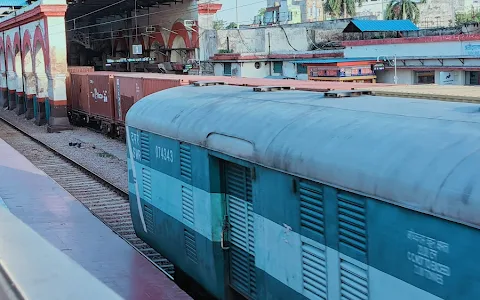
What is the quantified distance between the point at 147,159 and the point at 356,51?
26680 mm

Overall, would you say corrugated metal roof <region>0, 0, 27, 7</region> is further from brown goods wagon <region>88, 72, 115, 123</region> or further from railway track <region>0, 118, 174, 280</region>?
railway track <region>0, 118, 174, 280</region>

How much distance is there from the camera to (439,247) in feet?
10.6

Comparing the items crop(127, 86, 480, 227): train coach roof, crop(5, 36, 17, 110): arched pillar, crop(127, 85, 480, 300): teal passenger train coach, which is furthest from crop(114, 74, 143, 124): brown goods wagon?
crop(5, 36, 17, 110): arched pillar

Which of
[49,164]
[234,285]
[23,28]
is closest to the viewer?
[234,285]

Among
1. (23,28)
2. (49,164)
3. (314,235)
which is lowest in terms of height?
(49,164)

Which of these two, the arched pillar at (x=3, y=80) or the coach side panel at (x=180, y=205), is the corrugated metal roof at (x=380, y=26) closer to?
the arched pillar at (x=3, y=80)

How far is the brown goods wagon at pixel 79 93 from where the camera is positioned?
29280mm

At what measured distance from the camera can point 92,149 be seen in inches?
925

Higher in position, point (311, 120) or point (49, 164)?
point (311, 120)

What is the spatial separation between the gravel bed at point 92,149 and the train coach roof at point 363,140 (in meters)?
10.3

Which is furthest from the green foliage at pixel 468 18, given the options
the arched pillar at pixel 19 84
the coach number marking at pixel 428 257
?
the coach number marking at pixel 428 257

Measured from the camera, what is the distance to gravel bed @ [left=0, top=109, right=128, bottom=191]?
18.3 metres

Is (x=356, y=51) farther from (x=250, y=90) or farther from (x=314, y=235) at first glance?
(x=314, y=235)

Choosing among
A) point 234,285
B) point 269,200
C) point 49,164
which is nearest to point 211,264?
point 234,285
